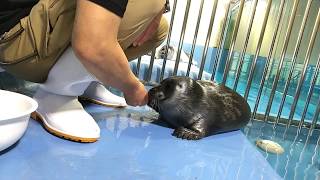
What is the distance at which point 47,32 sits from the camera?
875 mm

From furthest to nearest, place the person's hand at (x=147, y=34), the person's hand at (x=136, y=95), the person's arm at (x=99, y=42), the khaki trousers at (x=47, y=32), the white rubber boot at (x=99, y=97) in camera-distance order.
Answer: the white rubber boot at (x=99, y=97) → the person's hand at (x=147, y=34) → the person's hand at (x=136, y=95) → the khaki trousers at (x=47, y=32) → the person's arm at (x=99, y=42)

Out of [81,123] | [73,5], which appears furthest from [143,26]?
[81,123]

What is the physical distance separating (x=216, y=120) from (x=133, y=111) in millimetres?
358

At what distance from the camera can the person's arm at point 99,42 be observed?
695mm

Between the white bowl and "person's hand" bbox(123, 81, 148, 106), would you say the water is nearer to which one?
"person's hand" bbox(123, 81, 148, 106)

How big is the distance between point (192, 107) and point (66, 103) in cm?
45

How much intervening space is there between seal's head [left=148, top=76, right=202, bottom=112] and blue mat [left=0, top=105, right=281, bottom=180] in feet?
0.31

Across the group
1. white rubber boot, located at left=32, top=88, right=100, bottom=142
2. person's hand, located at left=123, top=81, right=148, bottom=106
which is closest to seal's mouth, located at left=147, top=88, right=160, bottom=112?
person's hand, located at left=123, top=81, right=148, bottom=106

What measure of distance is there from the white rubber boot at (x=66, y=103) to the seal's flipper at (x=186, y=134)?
31 centimetres

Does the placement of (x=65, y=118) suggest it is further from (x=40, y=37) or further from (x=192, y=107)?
(x=192, y=107)

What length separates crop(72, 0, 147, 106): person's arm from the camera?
69 cm

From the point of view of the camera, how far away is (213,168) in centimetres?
94

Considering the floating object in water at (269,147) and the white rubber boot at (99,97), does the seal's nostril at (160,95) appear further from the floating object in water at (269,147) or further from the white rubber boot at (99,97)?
the floating object in water at (269,147)

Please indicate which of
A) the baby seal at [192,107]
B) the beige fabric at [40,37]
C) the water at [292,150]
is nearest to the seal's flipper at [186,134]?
the baby seal at [192,107]
